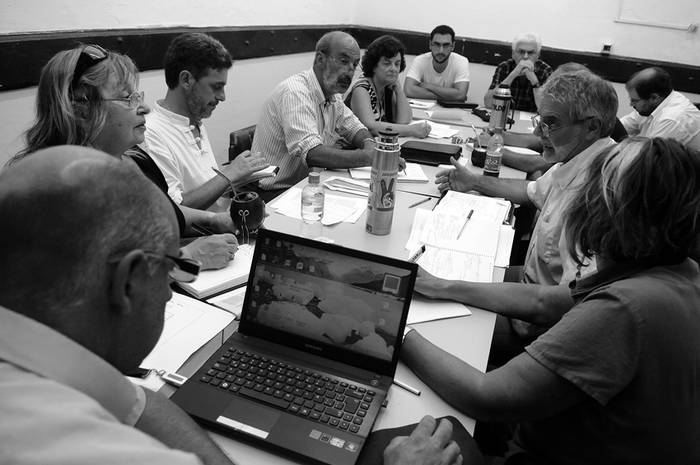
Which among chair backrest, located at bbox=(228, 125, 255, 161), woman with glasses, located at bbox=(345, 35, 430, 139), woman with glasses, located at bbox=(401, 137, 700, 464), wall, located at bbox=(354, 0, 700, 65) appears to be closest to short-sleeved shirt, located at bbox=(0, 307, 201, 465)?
woman with glasses, located at bbox=(401, 137, 700, 464)

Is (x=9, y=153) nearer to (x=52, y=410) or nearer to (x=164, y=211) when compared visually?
(x=164, y=211)

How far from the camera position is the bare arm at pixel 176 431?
839 mm

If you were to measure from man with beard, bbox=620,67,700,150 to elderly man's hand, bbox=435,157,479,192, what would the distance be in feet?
6.40

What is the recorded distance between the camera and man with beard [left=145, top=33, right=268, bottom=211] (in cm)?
206

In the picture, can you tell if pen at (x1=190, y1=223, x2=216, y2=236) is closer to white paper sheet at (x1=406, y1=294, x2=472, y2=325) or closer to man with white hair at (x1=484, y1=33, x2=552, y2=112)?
white paper sheet at (x1=406, y1=294, x2=472, y2=325)

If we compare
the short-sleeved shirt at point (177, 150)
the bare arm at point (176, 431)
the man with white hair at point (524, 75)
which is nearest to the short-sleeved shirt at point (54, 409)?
the bare arm at point (176, 431)

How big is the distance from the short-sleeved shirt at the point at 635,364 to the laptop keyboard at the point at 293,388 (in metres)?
0.36

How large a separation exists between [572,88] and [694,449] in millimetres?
Answer: 1308

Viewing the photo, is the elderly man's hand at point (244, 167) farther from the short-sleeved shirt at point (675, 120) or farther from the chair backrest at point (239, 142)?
the short-sleeved shirt at point (675, 120)

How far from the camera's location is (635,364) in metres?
0.98

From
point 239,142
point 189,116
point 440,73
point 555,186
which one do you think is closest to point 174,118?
point 189,116

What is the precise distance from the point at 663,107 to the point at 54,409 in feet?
13.5

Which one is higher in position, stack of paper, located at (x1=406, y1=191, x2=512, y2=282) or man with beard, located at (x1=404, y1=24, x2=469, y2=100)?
man with beard, located at (x1=404, y1=24, x2=469, y2=100)

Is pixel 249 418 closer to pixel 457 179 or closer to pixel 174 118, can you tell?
pixel 174 118
